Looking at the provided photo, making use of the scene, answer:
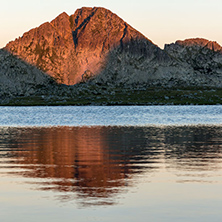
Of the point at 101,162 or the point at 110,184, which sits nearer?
the point at 110,184

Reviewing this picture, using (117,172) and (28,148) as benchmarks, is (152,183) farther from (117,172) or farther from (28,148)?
(28,148)

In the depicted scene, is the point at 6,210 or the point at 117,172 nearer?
the point at 6,210

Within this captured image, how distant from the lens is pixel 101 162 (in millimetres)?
30734

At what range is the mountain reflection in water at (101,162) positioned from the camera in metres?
21.6

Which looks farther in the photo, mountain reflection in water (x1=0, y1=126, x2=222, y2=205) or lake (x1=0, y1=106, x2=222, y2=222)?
mountain reflection in water (x1=0, y1=126, x2=222, y2=205)

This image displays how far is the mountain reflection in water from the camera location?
21609 mm

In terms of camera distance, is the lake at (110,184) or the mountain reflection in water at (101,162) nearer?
the lake at (110,184)

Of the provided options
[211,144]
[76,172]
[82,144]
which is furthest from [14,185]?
[211,144]

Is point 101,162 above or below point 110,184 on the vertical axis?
above

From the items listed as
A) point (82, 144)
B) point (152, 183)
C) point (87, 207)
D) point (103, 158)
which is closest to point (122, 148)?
point (82, 144)

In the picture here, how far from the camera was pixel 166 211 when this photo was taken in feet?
55.1

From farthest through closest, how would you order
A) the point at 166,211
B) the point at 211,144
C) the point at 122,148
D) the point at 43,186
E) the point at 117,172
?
1. the point at 211,144
2. the point at 122,148
3. the point at 117,172
4. the point at 43,186
5. the point at 166,211

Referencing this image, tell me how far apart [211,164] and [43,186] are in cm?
1165

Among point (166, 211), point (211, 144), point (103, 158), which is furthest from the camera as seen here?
point (211, 144)
